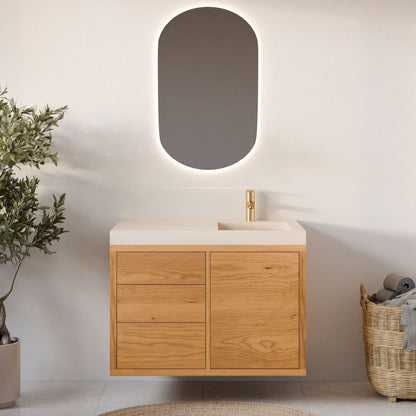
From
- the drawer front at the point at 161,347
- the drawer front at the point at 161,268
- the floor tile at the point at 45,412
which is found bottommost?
the floor tile at the point at 45,412

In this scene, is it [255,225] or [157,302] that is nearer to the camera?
[157,302]

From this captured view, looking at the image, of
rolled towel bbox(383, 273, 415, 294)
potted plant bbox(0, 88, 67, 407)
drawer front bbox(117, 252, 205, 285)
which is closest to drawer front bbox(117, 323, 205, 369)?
drawer front bbox(117, 252, 205, 285)

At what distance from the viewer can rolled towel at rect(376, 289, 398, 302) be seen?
3.04 metres

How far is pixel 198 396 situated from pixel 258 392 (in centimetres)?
31

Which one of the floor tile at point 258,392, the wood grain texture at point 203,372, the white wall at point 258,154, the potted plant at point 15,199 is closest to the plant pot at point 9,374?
the potted plant at point 15,199

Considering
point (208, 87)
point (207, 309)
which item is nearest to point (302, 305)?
point (207, 309)

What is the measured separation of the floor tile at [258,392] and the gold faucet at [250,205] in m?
0.88

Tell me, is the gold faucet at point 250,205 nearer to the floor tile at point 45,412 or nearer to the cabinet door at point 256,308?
the cabinet door at point 256,308

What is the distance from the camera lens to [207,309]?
2840mm

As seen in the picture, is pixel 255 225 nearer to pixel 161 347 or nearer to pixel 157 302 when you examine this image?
pixel 157 302

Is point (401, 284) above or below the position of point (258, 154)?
below

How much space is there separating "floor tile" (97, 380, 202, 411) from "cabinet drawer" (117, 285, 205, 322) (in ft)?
1.53

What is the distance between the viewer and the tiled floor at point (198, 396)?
114 inches

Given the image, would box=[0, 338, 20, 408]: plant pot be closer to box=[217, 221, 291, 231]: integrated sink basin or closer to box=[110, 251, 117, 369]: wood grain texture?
box=[110, 251, 117, 369]: wood grain texture
